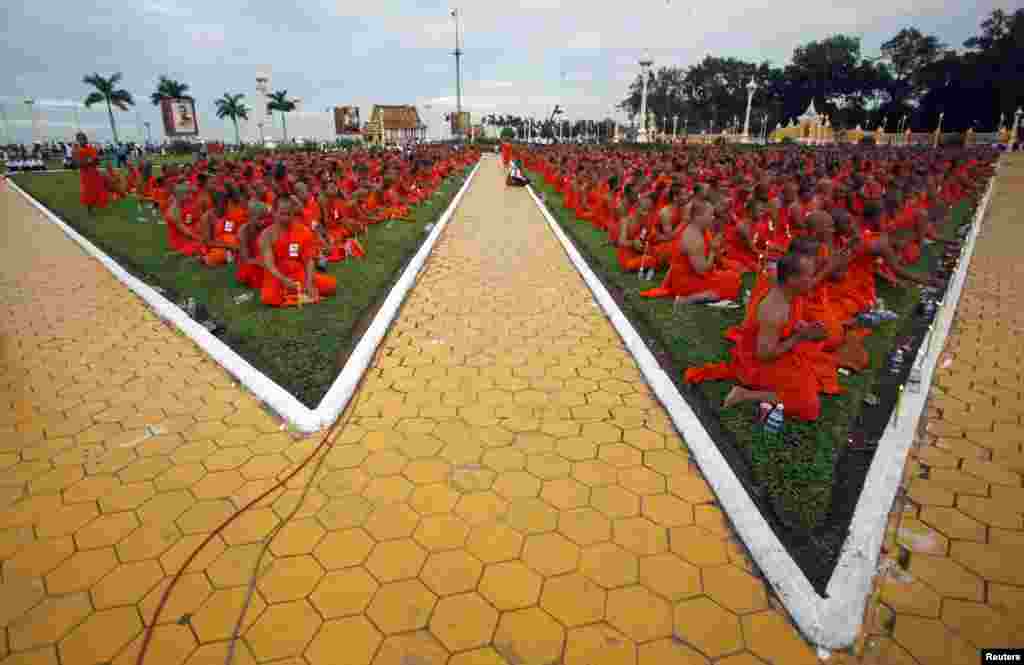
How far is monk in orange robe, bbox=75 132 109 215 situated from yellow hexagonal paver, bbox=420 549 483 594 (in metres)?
16.4

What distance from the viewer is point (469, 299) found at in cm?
702

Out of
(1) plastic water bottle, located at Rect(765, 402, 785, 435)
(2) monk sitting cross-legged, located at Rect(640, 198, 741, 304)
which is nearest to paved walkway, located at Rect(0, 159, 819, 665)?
(1) plastic water bottle, located at Rect(765, 402, 785, 435)

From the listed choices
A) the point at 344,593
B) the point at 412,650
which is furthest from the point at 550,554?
the point at 344,593

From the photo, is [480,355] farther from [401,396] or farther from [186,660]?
[186,660]

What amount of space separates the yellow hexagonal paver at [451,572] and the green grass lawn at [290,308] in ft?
6.62

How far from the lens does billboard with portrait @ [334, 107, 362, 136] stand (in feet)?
243

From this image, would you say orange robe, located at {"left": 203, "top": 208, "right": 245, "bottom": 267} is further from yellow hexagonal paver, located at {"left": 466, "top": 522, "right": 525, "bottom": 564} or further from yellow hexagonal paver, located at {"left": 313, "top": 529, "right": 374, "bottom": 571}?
yellow hexagonal paver, located at {"left": 466, "top": 522, "right": 525, "bottom": 564}

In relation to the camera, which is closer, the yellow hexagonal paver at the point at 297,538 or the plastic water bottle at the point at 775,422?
the yellow hexagonal paver at the point at 297,538

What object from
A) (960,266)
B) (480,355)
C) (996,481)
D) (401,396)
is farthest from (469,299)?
(960,266)

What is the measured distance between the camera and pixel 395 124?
7281 centimetres

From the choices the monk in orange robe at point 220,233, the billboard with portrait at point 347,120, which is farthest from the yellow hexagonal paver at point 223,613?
the billboard with portrait at point 347,120

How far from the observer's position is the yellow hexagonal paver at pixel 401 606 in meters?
2.41

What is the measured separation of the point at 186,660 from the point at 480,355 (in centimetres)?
339

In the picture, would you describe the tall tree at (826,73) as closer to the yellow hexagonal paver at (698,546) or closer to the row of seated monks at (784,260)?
the row of seated monks at (784,260)
